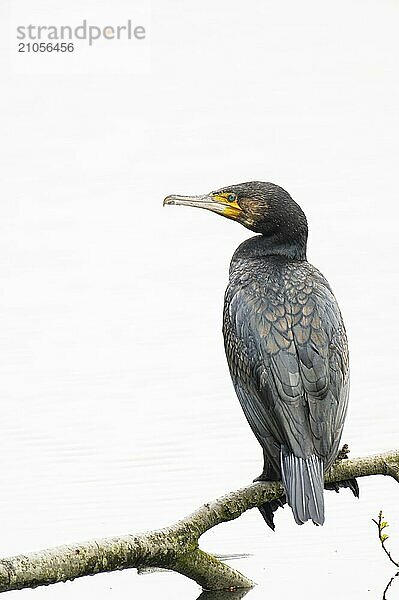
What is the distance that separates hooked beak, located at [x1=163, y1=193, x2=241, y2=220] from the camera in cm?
291

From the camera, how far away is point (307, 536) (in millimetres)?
3191

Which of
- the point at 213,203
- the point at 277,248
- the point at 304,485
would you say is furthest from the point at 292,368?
the point at 213,203

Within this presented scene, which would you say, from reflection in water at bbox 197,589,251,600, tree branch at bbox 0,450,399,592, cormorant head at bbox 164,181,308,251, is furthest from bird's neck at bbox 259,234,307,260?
reflection in water at bbox 197,589,251,600

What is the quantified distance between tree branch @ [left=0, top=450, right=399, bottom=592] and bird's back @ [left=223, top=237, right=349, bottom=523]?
122 millimetres

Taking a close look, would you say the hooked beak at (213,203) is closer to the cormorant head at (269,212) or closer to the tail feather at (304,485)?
the cormorant head at (269,212)

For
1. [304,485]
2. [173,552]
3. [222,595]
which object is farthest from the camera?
[222,595]

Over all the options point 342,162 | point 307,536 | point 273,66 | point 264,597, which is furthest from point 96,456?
point 273,66

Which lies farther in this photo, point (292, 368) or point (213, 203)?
point (213, 203)

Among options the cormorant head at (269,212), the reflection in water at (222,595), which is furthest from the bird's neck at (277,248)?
the reflection in water at (222,595)

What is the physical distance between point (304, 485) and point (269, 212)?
2.17 feet

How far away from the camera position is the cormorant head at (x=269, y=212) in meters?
2.86

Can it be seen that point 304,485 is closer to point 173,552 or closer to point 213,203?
point 173,552

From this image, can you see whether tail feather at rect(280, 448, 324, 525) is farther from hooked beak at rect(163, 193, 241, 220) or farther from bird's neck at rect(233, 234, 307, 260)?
hooked beak at rect(163, 193, 241, 220)

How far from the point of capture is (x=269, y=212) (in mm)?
2861
